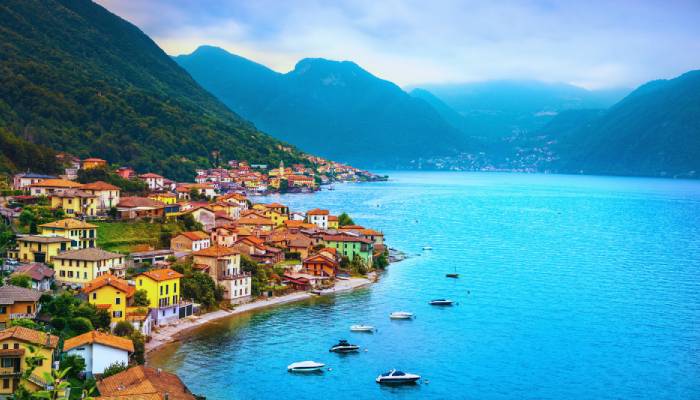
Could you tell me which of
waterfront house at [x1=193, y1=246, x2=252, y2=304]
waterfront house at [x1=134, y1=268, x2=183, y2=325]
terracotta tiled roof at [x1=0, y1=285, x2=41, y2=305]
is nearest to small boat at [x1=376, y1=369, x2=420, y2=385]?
waterfront house at [x1=134, y1=268, x2=183, y2=325]

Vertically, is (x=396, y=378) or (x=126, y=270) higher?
(x=126, y=270)

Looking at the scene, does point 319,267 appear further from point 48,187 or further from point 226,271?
point 48,187

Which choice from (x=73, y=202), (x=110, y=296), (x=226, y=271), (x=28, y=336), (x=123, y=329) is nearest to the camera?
(x=28, y=336)

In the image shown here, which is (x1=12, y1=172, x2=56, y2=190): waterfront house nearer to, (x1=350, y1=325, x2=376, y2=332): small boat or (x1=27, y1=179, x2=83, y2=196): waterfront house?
(x1=27, y1=179, x2=83, y2=196): waterfront house

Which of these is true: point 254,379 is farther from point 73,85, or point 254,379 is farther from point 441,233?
point 73,85

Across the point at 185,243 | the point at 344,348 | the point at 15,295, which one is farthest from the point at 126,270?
the point at 344,348

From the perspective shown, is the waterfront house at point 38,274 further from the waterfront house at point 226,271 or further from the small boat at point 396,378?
the small boat at point 396,378
